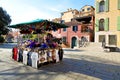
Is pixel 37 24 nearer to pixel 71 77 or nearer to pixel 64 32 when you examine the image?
pixel 71 77

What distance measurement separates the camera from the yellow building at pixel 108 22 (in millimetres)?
20328

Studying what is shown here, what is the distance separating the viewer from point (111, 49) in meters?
18.4

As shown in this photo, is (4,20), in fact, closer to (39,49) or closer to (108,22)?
(108,22)

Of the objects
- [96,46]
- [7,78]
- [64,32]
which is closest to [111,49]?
[96,46]

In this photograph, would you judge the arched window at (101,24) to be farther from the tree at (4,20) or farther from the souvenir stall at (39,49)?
the tree at (4,20)

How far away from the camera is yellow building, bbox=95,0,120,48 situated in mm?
20328

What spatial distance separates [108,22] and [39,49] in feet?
51.0

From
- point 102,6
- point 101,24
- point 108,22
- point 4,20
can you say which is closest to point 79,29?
point 101,24

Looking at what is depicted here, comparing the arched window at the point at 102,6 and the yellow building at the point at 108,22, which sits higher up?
the arched window at the point at 102,6

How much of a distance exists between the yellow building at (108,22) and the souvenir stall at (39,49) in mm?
13082

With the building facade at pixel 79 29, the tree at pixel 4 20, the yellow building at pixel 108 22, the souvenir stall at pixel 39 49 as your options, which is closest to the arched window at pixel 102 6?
the yellow building at pixel 108 22

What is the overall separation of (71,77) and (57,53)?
274 cm

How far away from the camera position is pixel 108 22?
21.1m

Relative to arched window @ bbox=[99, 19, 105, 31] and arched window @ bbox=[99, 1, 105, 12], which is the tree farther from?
arched window @ bbox=[99, 1, 105, 12]
